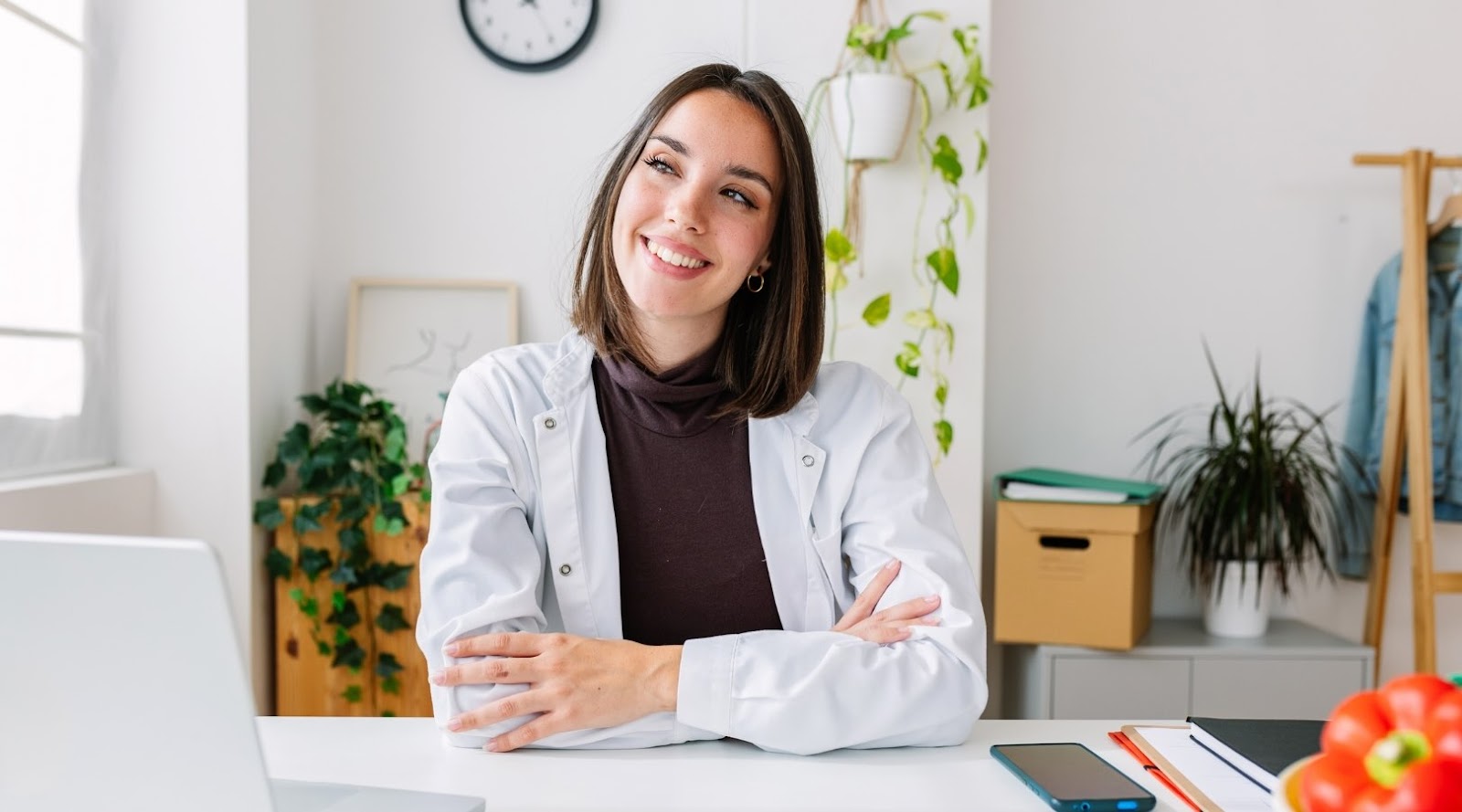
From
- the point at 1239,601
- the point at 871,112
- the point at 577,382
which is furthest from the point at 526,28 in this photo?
the point at 1239,601

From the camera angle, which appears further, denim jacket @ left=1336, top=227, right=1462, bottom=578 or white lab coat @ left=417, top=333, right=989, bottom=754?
denim jacket @ left=1336, top=227, right=1462, bottom=578

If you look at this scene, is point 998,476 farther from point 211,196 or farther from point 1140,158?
point 211,196

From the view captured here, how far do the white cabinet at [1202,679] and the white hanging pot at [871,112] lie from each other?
1.22m

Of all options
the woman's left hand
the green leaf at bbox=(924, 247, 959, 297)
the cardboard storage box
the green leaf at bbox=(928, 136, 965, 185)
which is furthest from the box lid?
the woman's left hand

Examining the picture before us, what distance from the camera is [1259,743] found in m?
1.03

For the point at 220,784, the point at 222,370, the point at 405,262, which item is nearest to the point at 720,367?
the point at 220,784

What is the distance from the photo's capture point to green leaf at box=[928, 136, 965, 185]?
8.90 feet

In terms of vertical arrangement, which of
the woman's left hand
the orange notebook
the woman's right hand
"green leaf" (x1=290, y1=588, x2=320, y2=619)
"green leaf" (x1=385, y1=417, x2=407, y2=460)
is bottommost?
"green leaf" (x1=290, y1=588, x2=320, y2=619)

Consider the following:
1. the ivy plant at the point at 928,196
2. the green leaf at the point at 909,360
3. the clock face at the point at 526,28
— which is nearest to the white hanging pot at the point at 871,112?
the ivy plant at the point at 928,196

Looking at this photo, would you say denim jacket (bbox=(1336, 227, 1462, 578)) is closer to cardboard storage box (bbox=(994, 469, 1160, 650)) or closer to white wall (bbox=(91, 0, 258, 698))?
cardboard storage box (bbox=(994, 469, 1160, 650))

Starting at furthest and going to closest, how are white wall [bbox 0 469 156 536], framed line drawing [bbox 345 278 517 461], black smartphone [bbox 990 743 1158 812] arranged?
framed line drawing [bbox 345 278 517 461], white wall [bbox 0 469 156 536], black smartphone [bbox 990 743 1158 812]

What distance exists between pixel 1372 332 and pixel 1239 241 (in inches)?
15.7

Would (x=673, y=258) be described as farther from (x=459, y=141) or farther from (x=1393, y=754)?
(x=459, y=141)

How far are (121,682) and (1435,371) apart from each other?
304 cm
